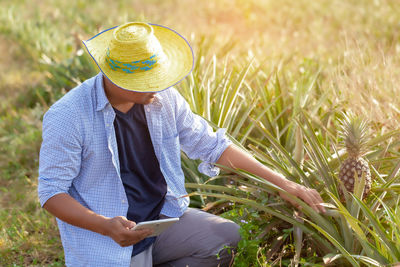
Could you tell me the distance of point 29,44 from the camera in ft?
22.5

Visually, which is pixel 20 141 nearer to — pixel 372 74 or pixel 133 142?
pixel 133 142

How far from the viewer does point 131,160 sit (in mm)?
2527

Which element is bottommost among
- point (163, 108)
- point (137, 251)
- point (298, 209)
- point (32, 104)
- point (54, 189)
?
point (32, 104)

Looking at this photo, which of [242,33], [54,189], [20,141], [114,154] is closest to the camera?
[54,189]

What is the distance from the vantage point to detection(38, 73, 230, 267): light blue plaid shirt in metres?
2.25

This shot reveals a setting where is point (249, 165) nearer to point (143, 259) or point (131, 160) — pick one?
point (131, 160)

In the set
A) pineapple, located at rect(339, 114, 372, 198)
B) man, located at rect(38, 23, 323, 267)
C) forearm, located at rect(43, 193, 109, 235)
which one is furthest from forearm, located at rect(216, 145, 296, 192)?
forearm, located at rect(43, 193, 109, 235)

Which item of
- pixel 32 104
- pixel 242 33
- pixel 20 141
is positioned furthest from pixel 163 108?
pixel 242 33

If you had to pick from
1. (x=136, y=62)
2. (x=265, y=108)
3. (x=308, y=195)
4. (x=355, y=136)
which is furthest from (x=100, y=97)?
(x=265, y=108)

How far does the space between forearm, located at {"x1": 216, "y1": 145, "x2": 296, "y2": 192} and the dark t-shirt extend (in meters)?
0.35

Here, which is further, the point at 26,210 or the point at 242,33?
the point at 242,33

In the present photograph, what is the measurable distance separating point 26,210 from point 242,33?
17.3 feet

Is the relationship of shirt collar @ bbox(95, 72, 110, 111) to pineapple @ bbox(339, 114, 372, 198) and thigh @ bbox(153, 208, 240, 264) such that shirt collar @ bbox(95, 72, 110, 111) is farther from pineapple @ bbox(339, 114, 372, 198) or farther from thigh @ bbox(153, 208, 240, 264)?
pineapple @ bbox(339, 114, 372, 198)

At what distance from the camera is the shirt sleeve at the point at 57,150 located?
2.24m
